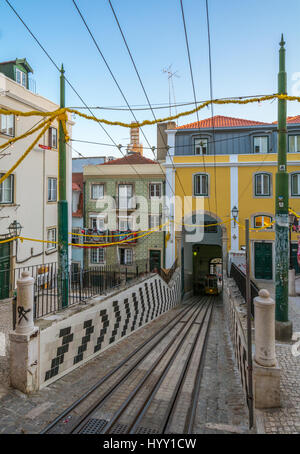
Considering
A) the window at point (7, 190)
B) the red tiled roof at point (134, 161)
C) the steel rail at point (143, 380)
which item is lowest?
the steel rail at point (143, 380)

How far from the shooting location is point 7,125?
13.8 meters

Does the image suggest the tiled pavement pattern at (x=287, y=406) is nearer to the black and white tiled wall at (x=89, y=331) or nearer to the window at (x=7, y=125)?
the black and white tiled wall at (x=89, y=331)

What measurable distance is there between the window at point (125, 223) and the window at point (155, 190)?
2635 millimetres

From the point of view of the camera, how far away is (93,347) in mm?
6367

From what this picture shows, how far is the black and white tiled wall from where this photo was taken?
5.17m

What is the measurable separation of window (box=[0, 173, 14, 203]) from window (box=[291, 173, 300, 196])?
17.2 m

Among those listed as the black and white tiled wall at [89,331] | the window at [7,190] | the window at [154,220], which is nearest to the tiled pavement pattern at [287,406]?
the black and white tiled wall at [89,331]

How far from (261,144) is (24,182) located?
15800 millimetres

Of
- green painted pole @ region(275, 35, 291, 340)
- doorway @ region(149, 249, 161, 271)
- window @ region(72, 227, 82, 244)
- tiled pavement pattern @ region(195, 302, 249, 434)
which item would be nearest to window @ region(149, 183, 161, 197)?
doorway @ region(149, 249, 161, 271)

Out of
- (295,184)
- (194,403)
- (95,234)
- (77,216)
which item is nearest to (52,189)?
(95,234)

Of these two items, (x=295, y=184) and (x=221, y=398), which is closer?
(x=221, y=398)

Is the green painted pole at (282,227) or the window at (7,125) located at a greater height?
the window at (7,125)

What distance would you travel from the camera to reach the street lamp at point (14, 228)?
13914mm

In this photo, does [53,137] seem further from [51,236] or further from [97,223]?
[97,223]
